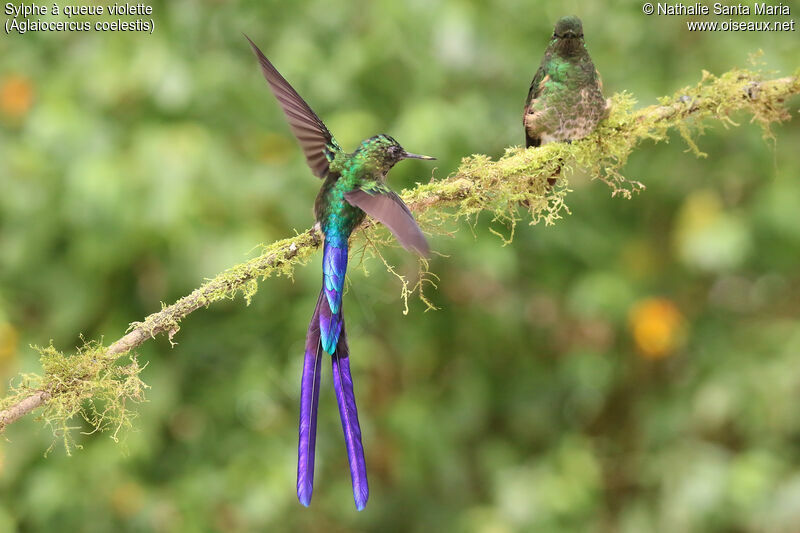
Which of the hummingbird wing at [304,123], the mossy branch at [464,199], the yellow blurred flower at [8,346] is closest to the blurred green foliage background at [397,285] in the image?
the yellow blurred flower at [8,346]

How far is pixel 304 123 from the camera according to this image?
49.6 inches

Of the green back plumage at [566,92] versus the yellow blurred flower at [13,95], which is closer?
the green back plumage at [566,92]

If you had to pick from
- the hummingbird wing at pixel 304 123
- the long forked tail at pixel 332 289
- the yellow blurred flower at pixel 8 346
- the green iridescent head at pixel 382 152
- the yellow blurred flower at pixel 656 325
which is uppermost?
the yellow blurred flower at pixel 8 346

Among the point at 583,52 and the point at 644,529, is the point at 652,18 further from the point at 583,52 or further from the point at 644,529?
the point at 583,52

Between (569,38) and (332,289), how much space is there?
61cm

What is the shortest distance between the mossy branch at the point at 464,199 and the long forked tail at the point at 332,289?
58 mm

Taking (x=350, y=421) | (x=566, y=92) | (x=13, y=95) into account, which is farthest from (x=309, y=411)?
(x=13, y=95)

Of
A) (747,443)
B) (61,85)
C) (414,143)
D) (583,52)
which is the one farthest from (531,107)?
(747,443)

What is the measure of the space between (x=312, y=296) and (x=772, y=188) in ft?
5.77

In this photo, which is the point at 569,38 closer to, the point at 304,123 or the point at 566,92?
the point at 566,92

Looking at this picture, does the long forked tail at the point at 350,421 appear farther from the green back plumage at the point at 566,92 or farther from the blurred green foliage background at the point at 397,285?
the blurred green foliage background at the point at 397,285

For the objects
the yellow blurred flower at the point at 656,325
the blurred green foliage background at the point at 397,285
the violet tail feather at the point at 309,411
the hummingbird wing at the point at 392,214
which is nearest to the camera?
the hummingbird wing at the point at 392,214

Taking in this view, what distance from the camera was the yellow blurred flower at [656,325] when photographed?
3594mm

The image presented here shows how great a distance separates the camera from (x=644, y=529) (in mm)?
3594
